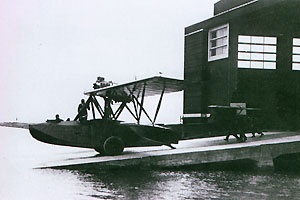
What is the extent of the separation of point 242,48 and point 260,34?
1113 millimetres

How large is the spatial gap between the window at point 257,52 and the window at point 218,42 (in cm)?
76

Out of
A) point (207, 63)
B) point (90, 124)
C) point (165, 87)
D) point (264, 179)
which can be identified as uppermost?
point (207, 63)

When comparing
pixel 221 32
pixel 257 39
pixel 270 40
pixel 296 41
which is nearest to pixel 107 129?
pixel 221 32

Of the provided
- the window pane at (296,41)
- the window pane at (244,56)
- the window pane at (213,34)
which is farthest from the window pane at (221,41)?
the window pane at (296,41)

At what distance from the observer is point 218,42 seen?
66.1ft

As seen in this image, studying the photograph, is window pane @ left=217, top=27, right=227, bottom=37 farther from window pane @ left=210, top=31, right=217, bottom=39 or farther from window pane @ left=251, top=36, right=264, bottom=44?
window pane @ left=251, top=36, right=264, bottom=44

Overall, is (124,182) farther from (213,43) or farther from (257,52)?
(213,43)

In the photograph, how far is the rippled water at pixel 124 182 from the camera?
9.16m

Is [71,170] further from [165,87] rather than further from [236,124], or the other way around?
[236,124]

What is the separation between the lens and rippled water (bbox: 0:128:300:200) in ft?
30.1

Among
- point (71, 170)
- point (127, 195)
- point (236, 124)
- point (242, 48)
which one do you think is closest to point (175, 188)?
point (127, 195)

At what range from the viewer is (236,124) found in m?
15.5

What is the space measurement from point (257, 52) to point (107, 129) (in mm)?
9164

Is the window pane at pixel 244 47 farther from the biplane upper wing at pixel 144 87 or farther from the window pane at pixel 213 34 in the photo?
the biplane upper wing at pixel 144 87
